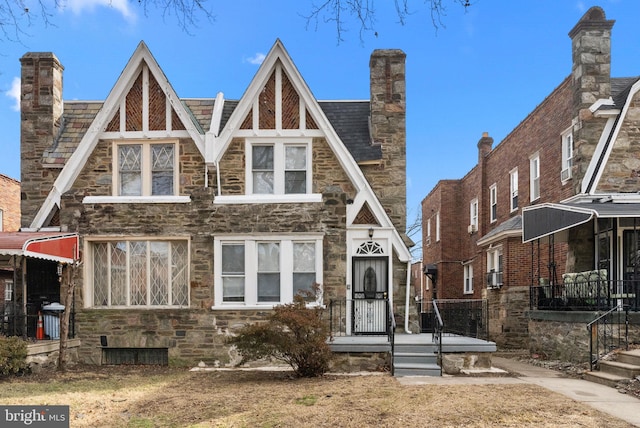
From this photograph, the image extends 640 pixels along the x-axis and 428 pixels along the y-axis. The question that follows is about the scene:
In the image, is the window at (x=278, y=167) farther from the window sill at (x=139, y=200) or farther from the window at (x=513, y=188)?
the window at (x=513, y=188)

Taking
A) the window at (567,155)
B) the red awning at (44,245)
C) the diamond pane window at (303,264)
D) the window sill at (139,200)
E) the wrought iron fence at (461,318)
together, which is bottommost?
the wrought iron fence at (461,318)

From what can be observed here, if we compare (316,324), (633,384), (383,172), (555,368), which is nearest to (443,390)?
(316,324)

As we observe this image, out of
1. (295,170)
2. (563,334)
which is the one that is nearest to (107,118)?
(295,170)

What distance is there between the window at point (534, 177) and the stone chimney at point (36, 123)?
15.9 m

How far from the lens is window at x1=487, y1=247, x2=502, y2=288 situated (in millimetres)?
22263

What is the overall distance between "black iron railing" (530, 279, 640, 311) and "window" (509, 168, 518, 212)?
21.8 ft

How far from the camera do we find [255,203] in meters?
14.8

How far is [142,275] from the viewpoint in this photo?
15062 millimetres

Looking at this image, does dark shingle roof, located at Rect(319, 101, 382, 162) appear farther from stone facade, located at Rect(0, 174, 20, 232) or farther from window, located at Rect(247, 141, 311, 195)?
stone facade, located at Rect(0, 174, 20, 232)

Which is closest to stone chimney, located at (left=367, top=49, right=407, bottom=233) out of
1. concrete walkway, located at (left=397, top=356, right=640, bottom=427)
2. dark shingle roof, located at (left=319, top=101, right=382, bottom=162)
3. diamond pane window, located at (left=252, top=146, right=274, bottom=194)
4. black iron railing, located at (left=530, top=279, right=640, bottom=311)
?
dark shingle roof, located at (left=319, top=101, right=382, bottom=162)

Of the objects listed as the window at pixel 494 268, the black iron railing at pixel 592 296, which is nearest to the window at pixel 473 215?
the window at pixel 494 268

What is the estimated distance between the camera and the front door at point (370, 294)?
1551 centimetres

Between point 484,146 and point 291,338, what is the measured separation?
1986cm

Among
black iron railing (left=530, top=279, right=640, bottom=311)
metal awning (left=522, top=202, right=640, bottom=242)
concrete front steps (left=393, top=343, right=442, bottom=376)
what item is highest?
metal awning (left=522, top=202, right=640, bottom=242)
